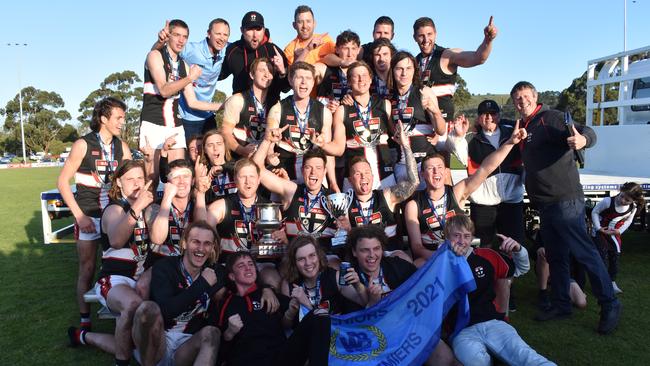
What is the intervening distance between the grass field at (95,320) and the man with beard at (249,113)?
237cm

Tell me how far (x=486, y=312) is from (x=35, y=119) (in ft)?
231

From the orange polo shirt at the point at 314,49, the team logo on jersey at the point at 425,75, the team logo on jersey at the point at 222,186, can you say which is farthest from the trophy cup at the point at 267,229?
the team logo on jersey at the point at 425,75

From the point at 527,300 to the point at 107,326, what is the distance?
457 centimetres

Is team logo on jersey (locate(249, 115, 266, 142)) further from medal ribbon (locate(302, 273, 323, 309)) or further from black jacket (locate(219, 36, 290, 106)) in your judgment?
medal ribbon (locate(302, 273, 323, 309))

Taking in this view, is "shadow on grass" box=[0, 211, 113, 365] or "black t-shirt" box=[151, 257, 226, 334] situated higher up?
"black t-shirt" box=[151, 257, 226, 334]

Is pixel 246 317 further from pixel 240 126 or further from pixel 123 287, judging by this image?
pixel 240 126

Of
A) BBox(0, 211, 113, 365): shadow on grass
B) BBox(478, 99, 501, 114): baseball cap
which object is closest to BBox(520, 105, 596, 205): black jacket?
BBox(478, 99, 501, 114): baseball cap

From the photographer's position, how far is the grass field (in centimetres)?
427

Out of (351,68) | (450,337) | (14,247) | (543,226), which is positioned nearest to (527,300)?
(543,226)

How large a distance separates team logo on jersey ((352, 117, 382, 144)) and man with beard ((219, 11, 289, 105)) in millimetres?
1181

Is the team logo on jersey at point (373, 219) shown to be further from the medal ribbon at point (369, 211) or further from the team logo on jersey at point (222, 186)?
the team logo on jersey at point (222, 186)

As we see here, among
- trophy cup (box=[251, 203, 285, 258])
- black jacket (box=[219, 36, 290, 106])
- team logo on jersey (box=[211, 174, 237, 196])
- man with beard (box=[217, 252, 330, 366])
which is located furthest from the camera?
black jacket (box=[219, 36, 290, 106])

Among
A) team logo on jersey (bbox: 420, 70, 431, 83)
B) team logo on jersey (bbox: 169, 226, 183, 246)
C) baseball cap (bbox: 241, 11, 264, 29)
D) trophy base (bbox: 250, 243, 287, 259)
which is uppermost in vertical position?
baseball cap (bbox: 241, 11, 264, 29)

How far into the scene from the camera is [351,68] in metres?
4.95
